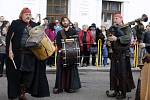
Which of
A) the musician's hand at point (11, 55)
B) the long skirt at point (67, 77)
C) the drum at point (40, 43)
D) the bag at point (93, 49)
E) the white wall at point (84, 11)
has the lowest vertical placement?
the long skirt at point (67, 77)

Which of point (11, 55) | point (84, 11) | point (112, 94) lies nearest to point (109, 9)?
point (84, 11)

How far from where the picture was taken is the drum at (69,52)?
12.3 metres

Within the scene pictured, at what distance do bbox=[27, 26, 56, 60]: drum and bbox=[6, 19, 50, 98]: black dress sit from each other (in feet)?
0.57

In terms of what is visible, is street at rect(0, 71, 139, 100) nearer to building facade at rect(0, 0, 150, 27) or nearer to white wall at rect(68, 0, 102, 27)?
building facade at rect(0, 0, 150, 27)

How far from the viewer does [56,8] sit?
83.2 ft

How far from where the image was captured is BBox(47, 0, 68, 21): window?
25094 millimetres

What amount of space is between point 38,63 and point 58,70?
1953 mm

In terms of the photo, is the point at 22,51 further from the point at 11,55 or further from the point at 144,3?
the point at 144,3

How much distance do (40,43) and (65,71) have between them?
7.91 ft

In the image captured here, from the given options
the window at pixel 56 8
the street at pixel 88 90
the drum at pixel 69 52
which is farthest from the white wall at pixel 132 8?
the drum at pixel 69 52

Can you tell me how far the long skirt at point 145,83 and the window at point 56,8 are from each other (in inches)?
599

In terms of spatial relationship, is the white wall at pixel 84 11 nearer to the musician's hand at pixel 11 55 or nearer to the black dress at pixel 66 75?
the black dress at pixel 66 75

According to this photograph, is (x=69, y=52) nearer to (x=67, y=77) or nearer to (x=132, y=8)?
(x=67, y=77)

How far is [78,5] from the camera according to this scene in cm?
2530
